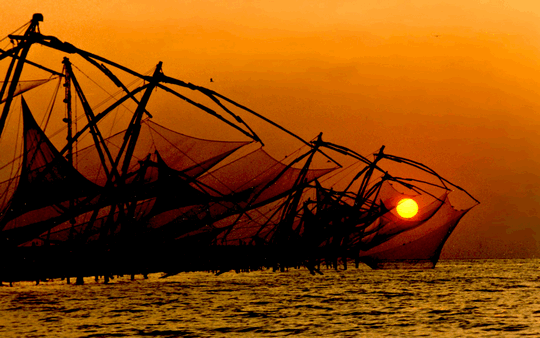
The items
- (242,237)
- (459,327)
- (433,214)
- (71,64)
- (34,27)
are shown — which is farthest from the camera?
(242,237)

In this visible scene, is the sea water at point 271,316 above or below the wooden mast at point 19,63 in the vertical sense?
below

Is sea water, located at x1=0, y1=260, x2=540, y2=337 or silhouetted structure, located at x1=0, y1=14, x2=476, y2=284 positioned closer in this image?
sea water, located at x1=0, y1=260, x2=540, y2=337

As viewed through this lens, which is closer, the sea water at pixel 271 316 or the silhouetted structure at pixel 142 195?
the sea water at pixel 271 316

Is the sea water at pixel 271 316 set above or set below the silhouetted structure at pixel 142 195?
below

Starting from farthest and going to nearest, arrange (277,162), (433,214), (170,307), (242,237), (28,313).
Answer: (242,237)
(433,214)
(277,162)
(170,307)
(28,313)

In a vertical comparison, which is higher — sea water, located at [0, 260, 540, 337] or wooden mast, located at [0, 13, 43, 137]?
wooden mast, located at [0, 13, 43, 137]

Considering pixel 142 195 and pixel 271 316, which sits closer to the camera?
pixel 271 316

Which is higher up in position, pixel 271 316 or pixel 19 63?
pixel 19 63

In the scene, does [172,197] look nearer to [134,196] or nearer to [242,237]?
[134,196]

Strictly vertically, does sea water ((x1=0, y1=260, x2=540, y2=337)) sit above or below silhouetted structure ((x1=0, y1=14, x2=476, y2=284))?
below

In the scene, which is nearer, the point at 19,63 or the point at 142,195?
the point at 19,63

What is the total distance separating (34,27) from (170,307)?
772 cm

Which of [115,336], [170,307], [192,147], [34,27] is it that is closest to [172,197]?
[192,147]

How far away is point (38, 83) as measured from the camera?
78.3ft
